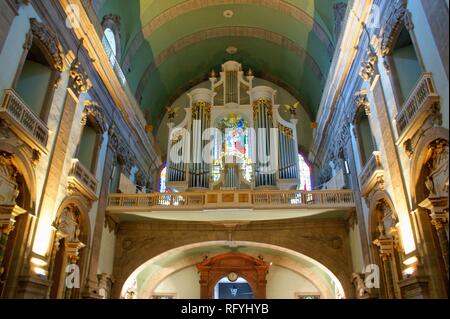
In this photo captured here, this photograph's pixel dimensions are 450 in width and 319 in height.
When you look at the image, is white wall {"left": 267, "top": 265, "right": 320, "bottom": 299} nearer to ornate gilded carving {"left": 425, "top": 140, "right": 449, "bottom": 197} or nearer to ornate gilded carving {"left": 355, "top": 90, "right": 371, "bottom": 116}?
ornate gilded carving {"left": 355, "top": 90, "right": 371, "bottom": 116}

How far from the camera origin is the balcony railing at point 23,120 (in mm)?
7734

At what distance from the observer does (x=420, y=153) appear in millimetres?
7867

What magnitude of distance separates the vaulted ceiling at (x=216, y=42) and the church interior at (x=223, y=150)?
7cm

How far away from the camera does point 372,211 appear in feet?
35.2

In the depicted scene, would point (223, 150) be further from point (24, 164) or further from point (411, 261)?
point (411, 261)

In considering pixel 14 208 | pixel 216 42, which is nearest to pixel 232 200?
pixel 14 208

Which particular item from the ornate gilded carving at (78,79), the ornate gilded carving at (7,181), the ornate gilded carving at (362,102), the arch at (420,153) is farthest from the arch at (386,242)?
the ornate gilded carving at (78,79)

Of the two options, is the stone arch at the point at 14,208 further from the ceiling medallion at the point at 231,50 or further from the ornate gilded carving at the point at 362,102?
the ceiling medallion at the point at 231,50

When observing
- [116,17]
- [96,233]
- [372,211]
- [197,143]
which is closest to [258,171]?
[197,143]

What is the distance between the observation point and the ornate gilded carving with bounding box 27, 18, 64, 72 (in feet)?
30.0

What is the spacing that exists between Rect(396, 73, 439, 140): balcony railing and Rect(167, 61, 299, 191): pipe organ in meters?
6.31

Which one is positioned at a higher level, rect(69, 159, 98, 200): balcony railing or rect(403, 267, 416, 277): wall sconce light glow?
rect(69, 159, 98, 200): balcony railing

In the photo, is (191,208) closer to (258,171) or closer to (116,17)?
(258,171)

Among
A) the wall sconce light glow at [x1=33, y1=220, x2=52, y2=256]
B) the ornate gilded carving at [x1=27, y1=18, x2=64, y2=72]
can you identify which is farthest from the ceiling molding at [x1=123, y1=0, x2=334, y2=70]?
the wall sconce light glow at [x1=33, y1=220, x2=52, y2=256]
